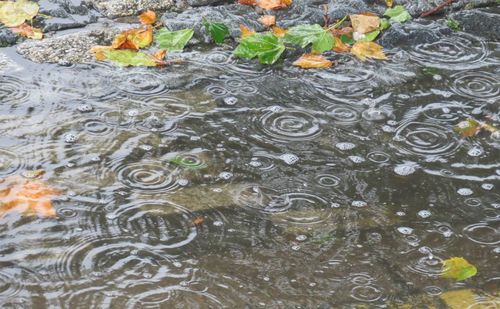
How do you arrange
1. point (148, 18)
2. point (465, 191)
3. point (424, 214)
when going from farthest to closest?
point (148, 18)
point (465, 191)
point (424, 214)

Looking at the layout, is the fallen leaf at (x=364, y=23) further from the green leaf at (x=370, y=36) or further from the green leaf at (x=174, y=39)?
the green leaf at (x=174, y=39)

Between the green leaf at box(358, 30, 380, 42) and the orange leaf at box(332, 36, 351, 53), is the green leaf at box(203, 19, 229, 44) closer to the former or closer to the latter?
the orange leaf at box(332, 36, 351, 53)

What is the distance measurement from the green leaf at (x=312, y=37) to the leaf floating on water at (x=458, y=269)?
5.21ft

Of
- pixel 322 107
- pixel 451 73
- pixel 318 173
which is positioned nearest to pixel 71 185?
pixel 318 173

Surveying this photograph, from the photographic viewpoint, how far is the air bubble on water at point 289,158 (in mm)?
2959

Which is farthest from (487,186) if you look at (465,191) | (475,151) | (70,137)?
(70,137)

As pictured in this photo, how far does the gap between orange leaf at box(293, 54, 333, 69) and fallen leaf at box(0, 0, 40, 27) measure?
1.47m

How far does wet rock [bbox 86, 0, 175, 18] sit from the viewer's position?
400 cm

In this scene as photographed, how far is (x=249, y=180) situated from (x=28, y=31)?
65.0 inches

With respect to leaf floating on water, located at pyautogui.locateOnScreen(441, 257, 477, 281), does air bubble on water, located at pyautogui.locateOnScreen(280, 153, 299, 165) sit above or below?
above

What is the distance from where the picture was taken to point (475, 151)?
309cm

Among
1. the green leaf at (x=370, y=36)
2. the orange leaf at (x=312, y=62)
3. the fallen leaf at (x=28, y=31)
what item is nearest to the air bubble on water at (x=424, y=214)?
the orange leaf at (x=312, y=62)

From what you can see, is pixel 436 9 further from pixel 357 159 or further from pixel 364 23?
pixel 357 159

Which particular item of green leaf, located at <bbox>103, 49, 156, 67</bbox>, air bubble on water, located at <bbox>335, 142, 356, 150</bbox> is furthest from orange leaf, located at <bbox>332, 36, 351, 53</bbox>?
green leaf, located at <bbox>103, 49, 156, 67</bbox>
